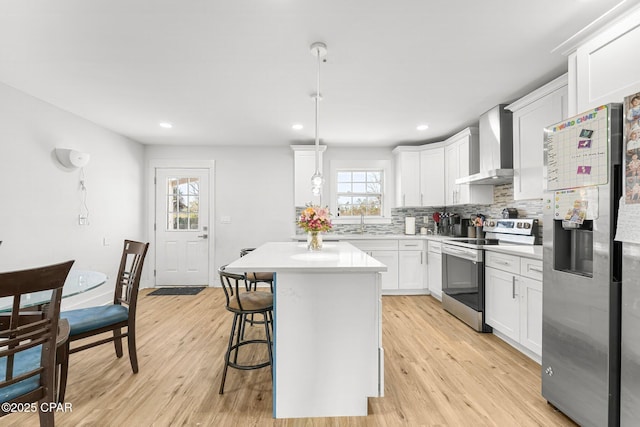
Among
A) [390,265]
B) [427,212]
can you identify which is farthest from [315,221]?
[427,212]

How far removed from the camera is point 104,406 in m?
1.97

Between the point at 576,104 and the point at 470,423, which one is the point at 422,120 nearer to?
the point at 576,104

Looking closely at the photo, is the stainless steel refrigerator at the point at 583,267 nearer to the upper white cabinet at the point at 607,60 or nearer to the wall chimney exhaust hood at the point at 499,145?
the upper white cabinet at the point at 607,60

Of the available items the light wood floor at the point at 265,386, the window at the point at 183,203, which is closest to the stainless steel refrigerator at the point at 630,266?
the light wood floor at the point at 265,386

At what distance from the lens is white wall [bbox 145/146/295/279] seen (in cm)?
528

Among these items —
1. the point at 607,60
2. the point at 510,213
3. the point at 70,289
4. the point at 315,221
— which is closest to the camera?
the point at 70,289

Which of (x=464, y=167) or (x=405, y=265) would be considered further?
(x=405, y=265)

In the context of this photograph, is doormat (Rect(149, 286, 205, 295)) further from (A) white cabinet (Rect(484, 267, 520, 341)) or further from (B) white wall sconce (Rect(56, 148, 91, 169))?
(A) white cabinet (Rect(484, 267, 520, 341))

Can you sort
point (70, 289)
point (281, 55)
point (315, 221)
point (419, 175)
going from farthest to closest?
point (419, 175)
point (315, 221)
point (281, 55)
point (70, 289)

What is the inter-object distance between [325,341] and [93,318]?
165cm

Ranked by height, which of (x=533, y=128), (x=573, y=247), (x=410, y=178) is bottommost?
(x=573, y=247)

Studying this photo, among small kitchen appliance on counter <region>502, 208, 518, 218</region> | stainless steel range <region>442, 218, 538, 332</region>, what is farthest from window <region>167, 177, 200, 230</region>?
small kitchen appliance on counter <region>502, 208, 518, 218</region>

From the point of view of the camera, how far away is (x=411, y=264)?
463cm

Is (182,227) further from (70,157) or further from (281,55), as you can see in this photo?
(281,55)
